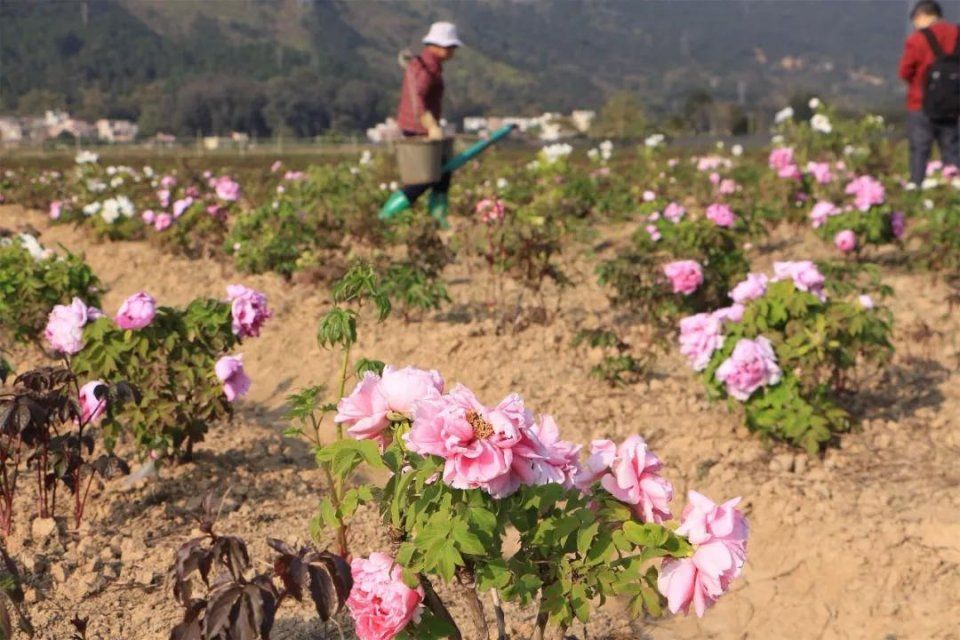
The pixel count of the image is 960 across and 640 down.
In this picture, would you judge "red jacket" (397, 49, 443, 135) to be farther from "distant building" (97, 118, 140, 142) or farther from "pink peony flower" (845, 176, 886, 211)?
"distant building" (97, 118, 140, 142)

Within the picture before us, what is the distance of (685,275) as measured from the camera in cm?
509

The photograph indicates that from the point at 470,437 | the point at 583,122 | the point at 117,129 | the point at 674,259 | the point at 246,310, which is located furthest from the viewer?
the point at 117,129

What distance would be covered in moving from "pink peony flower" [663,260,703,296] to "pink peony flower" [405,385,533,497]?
367 centimetres

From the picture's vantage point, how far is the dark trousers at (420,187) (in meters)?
7.16

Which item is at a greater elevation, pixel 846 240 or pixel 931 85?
pixel 931 85

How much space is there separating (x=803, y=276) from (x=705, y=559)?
255 centimetres

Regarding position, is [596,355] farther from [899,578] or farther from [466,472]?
[466,472]

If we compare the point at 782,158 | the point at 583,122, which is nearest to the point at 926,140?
the point at 782,158

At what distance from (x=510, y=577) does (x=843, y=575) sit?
1.86 metres

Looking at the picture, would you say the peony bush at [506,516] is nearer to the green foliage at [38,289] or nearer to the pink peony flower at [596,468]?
the pink peony flower at [596,468]

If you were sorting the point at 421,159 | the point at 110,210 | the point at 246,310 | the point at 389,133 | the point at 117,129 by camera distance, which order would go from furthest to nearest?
the point at 117,129
the point at 389,133
the point at 110,210
the point at 421,159
the point at 246,310

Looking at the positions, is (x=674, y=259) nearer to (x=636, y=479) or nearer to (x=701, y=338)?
(x=701, y=338)

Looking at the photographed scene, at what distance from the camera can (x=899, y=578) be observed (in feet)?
10.1

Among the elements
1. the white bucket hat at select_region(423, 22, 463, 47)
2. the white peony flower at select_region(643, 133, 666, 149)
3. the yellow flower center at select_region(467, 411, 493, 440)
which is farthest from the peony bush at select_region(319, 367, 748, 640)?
the white peony flower at select_region(643, 133, 666, 149)
